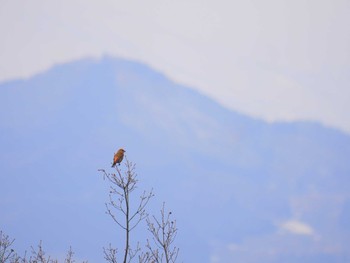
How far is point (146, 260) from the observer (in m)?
10.0

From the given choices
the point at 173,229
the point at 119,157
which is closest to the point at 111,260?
the point at 173,229

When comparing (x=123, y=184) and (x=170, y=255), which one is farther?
(x=170, y=255)

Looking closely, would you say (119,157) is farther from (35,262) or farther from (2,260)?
(2,260)

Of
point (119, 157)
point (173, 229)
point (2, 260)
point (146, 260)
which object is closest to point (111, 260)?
point (146, 260)

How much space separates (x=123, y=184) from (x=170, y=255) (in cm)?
225

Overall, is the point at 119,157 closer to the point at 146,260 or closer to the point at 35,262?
the point at 146,260

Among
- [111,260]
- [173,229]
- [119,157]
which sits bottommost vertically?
[111,260]

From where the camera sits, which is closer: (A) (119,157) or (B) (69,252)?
(A) (119,157)

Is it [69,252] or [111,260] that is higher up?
[69,252]

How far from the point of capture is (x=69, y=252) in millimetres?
11695

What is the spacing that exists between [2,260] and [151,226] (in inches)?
249

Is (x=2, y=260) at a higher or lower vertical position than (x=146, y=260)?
higher

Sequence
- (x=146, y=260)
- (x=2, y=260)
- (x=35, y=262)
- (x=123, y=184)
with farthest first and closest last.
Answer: (x=2, y=260) → (x=35, y=262) → (x=146, y=260) → (x=123, y=184)

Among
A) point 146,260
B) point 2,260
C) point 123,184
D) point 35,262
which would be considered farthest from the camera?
point 2,260
